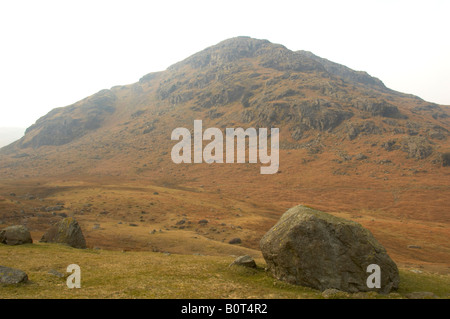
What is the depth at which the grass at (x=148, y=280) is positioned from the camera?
14180mm

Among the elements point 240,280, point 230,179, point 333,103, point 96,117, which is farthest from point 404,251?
point 96,117

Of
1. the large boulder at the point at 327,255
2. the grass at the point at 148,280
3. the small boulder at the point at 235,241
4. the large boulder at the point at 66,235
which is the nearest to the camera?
the grass at the point at 148,280

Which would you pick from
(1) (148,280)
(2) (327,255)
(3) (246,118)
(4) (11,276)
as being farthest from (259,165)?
(4) (11,276)

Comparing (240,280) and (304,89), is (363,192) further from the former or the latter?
(304,89)

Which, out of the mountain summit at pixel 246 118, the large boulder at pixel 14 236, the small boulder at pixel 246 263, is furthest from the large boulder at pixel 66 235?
the mountain summit at pixel 246 118

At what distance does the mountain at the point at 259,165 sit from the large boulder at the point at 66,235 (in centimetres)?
1274

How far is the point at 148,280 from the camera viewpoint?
16594 millimetres

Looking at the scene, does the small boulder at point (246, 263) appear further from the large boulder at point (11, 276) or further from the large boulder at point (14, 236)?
the large boulder at point (14, 236)

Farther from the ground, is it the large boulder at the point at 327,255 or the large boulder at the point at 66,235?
the large boulder at the point at 327,255

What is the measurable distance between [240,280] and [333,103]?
119915 millimetres

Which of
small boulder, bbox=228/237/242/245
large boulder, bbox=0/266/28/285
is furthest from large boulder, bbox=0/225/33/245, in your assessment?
small boulder, bbox=228/237/242/245

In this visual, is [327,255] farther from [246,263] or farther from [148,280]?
[148,280]

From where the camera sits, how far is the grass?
46.5ft

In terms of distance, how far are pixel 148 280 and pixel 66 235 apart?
17.2 meters
